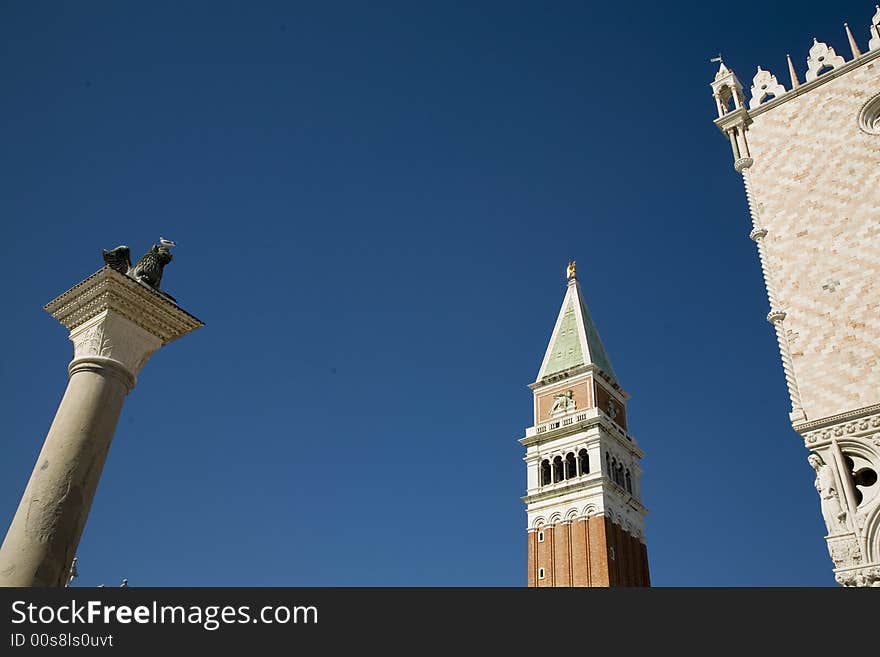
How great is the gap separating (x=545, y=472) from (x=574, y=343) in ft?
32.7

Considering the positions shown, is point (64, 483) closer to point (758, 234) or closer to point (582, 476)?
point (758, 234)

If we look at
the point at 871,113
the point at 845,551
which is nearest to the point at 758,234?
the point at 871,113

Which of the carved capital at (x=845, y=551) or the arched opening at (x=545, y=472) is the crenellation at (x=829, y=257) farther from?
the arched opening at (x=545, y=472)

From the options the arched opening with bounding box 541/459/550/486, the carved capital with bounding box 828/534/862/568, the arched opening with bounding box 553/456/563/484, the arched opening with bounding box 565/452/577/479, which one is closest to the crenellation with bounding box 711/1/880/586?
the carved capital with bounding box 828/534/862/568

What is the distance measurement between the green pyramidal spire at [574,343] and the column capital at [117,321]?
4315 centimetres

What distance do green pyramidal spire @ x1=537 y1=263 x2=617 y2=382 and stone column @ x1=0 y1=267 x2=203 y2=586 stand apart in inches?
1706

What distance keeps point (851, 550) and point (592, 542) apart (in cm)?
3394

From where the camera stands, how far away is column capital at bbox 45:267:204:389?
7945 mm

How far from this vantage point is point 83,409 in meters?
7.43

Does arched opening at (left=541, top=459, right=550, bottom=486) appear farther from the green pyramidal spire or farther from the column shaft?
the column shaft

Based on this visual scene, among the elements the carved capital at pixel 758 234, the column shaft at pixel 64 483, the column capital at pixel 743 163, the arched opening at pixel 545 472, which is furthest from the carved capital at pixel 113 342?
the arched opening at pixel 545 472
